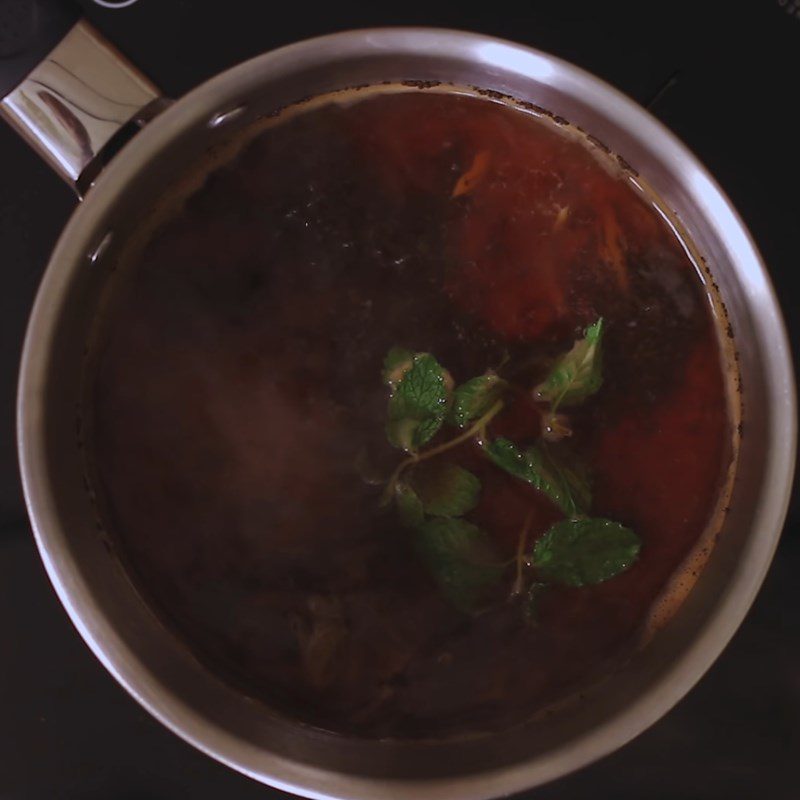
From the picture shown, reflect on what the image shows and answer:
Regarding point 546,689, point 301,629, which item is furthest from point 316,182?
point 546,689

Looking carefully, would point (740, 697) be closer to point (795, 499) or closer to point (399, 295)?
point (795, 499)

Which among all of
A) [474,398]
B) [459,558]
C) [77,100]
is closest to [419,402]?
[474,398]

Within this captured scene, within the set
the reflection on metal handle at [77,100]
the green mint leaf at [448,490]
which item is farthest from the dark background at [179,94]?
the green mint leaf at [448,490]

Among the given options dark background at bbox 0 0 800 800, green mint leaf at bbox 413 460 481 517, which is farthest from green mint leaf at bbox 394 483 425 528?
dark background at bbox 0 0 800 800

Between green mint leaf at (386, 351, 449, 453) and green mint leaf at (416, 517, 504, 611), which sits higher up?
green mint leaf at (386, 351, 449, 453)

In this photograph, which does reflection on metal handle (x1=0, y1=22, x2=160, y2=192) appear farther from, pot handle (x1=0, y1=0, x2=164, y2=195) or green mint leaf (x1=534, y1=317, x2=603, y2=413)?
green mint leaf (x1=534, y1=317, x2=603, y2=413)

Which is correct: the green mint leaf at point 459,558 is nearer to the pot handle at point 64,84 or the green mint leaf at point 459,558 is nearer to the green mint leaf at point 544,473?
the green mint leaf at point 544,473
